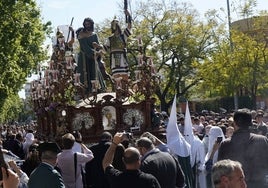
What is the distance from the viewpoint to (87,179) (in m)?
9.75

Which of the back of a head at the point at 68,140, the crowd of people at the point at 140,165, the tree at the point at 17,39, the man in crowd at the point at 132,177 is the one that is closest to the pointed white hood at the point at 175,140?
the crowd of people at the point at 140,165

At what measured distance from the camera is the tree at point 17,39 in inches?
1077

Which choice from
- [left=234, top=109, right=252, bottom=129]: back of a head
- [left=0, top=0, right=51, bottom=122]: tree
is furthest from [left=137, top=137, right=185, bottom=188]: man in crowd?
[left=0, top=0, right=51, bottom=122]: tree

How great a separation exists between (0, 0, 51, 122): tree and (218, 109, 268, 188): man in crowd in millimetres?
21151

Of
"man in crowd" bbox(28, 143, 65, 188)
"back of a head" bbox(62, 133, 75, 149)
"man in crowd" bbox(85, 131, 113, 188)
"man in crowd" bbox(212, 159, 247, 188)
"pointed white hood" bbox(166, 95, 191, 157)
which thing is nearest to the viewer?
"man in crowd" bbox(212, 159, 247, 188)

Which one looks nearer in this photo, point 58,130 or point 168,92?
point 58,130

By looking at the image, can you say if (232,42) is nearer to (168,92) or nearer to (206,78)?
(206,78)

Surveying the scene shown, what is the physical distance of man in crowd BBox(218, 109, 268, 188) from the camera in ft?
23.4

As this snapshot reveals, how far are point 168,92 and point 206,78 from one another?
905cm

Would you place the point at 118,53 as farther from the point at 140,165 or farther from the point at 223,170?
the point at 223,170

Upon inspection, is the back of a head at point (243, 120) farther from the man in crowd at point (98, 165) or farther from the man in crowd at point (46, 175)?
the man in crowd at point (98, 165)

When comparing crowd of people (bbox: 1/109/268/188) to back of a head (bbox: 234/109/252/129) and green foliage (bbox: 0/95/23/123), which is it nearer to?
back of a head (bbox: 234/109/252/129)

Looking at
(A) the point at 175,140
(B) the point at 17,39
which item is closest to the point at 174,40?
(B) the point at 17,39

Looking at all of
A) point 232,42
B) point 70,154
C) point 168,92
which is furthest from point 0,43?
point 168,92
